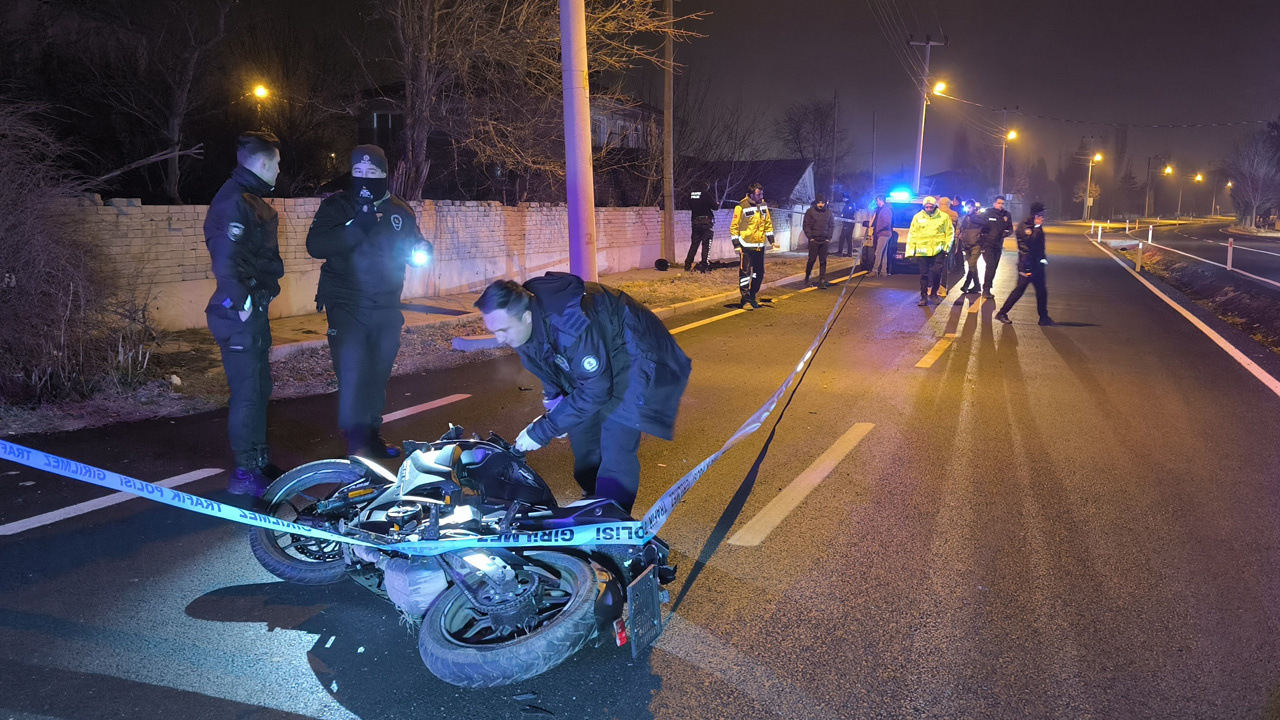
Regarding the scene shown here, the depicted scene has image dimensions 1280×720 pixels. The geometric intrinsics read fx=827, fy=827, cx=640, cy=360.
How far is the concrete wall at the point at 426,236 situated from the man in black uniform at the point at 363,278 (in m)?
4.76

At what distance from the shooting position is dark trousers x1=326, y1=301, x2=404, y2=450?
507 cm

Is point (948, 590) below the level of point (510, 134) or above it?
below

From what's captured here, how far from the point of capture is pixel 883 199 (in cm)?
1991

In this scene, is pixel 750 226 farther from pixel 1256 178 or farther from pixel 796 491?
pixel 1256 178

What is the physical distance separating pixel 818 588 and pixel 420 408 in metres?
4.20

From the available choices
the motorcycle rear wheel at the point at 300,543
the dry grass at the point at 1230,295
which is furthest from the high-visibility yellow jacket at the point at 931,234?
the motorcycle rear wheel at the point at 300,543

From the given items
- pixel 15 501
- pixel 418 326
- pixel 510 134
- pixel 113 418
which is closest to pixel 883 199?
pixel 510 134

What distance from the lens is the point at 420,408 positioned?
6.91 metres

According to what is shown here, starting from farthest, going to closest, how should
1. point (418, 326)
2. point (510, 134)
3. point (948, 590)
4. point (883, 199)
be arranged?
point (883, 199) → point (510, 134) → point (418, 326) → point (948, 590)

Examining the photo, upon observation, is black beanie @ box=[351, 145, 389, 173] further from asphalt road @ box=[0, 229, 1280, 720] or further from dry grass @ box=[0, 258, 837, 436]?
dry grass @ box=[0, 258, 837, 436]

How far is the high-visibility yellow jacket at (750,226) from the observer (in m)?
13.2

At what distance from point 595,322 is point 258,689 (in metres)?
1.81

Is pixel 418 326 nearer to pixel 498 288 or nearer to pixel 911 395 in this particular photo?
pixel 911 395

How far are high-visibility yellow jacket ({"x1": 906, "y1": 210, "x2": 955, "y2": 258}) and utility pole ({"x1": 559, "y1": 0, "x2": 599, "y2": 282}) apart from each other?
256 inches
